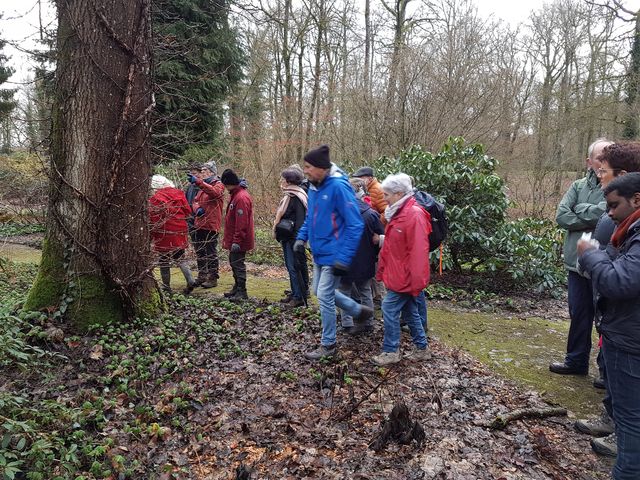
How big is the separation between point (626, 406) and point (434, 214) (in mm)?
2765

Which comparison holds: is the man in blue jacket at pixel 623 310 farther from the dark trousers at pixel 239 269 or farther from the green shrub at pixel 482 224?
the green shrub at pixel 482 224

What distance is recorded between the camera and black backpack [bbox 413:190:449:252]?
16.0ft

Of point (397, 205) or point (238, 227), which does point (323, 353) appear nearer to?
point (397, 205)

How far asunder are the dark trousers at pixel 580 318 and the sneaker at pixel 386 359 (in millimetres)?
1785

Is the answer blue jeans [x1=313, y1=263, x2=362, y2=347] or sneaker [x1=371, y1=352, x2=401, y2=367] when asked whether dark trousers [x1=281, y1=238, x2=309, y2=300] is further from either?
sneaker [x1=371, y1=352, x2=401, y2=367]

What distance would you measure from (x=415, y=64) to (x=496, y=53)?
18.2ft

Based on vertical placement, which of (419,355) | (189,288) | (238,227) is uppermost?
(238,227)

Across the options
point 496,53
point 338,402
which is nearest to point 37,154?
point 338,402

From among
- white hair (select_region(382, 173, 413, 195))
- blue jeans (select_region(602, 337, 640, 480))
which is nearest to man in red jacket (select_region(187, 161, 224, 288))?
white hair (select_region(382, 173, 413, 195))

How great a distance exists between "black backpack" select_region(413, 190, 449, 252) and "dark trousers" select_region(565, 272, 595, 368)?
1.38 m

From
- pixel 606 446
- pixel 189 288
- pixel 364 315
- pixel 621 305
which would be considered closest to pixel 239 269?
pixel 189 288

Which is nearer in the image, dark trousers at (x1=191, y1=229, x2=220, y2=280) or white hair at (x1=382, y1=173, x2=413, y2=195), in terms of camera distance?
white hair at (x1=382, y1=173, x2=413, y2=195)

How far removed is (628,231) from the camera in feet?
8.36

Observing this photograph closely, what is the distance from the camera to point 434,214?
16.3 feet
